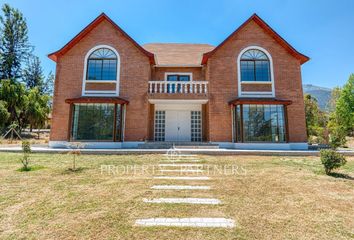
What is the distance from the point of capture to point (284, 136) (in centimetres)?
1333

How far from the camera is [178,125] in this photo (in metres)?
15.6

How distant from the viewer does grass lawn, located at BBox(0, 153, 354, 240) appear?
313 centimetres

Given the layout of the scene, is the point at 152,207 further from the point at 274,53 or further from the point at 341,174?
the point at 274,53

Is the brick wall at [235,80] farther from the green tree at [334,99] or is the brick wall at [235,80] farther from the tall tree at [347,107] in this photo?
the green tree at [334,99]

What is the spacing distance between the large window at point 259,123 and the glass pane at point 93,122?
851 centimetres

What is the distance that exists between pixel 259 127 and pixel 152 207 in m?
11.0

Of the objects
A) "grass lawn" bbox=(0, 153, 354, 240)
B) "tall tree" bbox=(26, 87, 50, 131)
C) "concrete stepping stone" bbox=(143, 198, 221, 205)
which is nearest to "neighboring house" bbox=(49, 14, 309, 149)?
"grass lawn" bbox=(0, 153, 354, 240)

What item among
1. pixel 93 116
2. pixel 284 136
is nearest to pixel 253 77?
pixel 284 136

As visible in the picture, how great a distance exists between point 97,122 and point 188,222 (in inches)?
448

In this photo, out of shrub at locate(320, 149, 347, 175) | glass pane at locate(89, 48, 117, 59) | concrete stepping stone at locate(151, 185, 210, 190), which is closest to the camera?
concrete stepping stone at locate(151, 185, 210, 190)

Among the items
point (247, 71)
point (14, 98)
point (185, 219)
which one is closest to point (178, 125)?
point (247, 71)

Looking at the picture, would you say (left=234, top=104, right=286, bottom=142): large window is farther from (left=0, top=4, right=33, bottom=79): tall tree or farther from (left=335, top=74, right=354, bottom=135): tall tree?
(left=0, top=4, right=33, bottom=79): tall tree

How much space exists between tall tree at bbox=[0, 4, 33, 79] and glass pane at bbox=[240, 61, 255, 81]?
1560 inches

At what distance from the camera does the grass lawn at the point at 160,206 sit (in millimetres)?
3129
